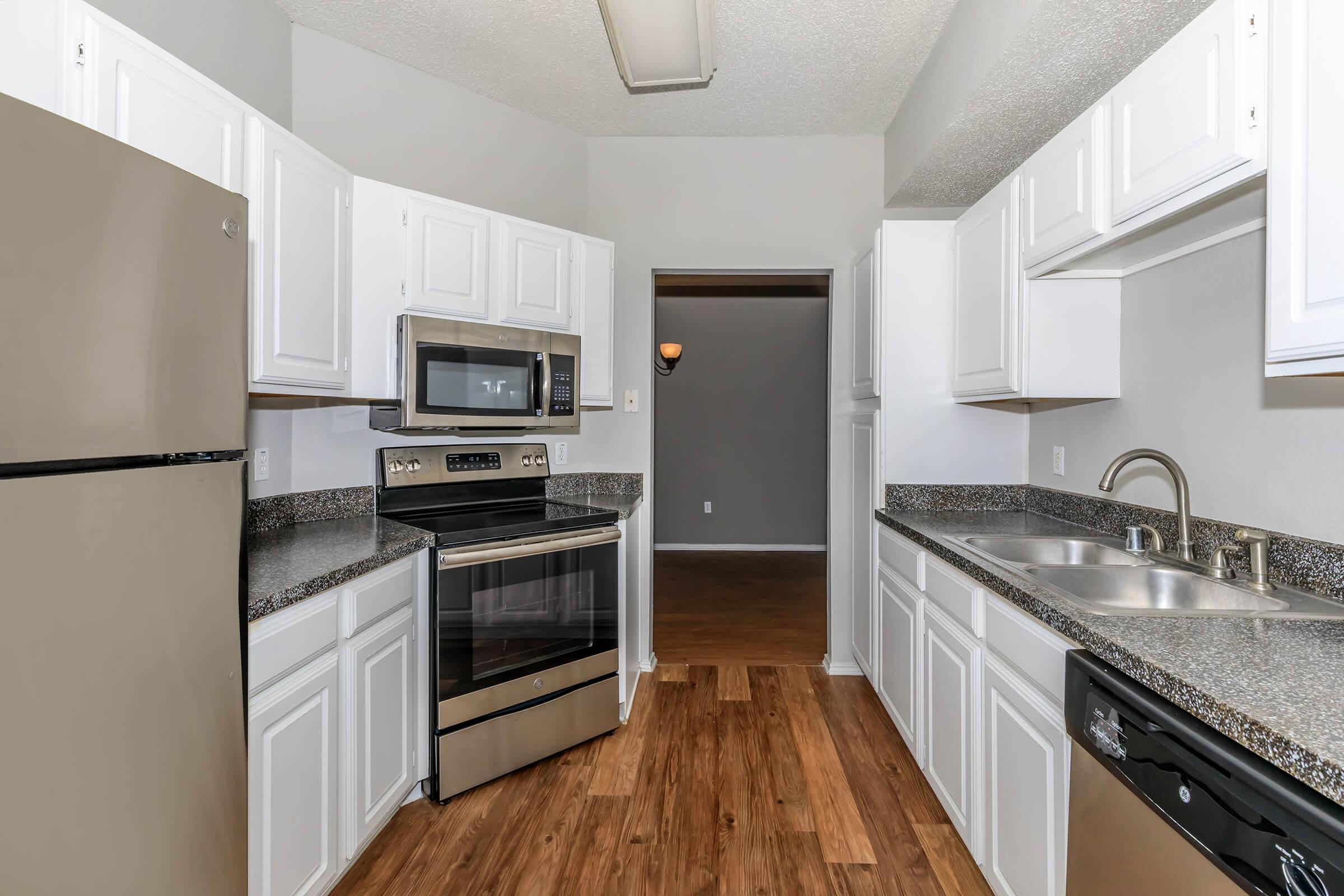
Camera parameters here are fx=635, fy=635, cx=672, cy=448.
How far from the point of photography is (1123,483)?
6.96ft

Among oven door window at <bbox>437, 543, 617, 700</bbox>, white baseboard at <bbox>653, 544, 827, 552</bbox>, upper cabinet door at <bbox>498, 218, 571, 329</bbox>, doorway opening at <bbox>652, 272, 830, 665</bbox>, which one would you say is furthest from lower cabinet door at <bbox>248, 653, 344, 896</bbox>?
white baseboard at <bbox>653, 544, 827, 552</bbox>

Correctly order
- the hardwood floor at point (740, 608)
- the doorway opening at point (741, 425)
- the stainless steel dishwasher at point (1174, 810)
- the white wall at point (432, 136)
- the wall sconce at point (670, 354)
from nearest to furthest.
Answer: the stainless steel dishwasher at point (1174, 810) < the white wall at point (432, 136) < the hardwood floor at point (740, 608) < the wall sconce at point (670, 354) < the doorway opening at point (741, 425)

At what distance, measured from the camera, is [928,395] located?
2715mm

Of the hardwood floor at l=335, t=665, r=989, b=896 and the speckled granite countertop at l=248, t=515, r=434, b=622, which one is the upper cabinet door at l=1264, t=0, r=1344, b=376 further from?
the speckled granite countertop at l=248, t=515, r=434, b=622

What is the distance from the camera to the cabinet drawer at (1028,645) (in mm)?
1299

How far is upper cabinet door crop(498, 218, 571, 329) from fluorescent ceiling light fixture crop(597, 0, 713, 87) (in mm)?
684

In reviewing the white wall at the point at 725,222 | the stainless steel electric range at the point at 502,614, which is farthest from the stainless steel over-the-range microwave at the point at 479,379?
the white wall at the point at 725,222

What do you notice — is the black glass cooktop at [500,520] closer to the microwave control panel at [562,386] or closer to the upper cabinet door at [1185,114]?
the microwave control panel at [562,386]

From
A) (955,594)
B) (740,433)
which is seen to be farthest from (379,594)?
(740,433)

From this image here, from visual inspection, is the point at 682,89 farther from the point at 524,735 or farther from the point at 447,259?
the point at 524,735

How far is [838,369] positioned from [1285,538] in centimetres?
199

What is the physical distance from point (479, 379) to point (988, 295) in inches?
75.4

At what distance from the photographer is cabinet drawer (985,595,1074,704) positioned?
130 cm

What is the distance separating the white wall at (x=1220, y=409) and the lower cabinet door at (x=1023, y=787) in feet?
2.51
